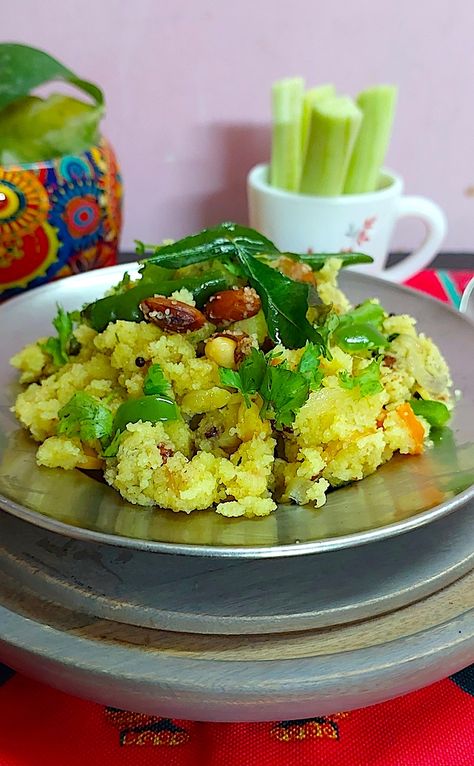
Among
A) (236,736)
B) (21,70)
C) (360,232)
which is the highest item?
(21,70)

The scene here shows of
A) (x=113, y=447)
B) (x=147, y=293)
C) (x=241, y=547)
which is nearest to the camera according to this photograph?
(x=241, y=547)

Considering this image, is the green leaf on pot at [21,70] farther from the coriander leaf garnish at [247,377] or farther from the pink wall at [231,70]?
the coriander leaf garnish at [247,377]

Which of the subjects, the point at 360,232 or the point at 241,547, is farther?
the point at 360,232

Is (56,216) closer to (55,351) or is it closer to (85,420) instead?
(55,351)

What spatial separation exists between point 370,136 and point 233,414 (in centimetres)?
80

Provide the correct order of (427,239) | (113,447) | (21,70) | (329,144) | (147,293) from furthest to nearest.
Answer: (427,239)
(329,144)
(21,70)
(147,293)
(113,447)

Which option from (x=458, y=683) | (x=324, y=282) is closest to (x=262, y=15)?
(x=324, y=282)

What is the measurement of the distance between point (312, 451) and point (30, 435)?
0.94 feet

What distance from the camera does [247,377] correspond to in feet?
2.31

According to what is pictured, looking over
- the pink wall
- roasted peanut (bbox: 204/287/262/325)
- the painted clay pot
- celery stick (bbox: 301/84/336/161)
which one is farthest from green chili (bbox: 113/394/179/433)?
the pink wall

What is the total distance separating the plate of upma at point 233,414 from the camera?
0.64 meters

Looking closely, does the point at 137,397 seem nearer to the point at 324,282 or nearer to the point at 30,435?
the point at 30,435

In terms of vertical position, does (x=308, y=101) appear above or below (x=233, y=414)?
above

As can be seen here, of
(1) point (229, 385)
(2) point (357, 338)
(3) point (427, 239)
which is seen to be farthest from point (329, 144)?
(1) point (229, 385)
